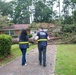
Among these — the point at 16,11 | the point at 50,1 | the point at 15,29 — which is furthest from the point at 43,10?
the point at 15,29

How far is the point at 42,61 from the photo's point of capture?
9.86 m

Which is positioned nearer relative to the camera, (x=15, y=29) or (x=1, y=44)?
(x=1, y=44)

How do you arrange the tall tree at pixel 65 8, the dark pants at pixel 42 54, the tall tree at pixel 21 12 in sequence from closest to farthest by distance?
the dark pants at pixel 42 54 < the tall tree at pixel 65 8 < the tall tree at pixel 21 12

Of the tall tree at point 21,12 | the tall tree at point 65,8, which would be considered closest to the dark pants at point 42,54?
the tall tree at point 65,8

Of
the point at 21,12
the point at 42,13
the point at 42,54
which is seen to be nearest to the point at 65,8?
the point at 42,13

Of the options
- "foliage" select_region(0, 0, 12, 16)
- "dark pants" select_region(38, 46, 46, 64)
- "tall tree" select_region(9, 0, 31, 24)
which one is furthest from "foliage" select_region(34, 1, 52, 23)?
"dark pants" select_region(38, 46, 46, 64)

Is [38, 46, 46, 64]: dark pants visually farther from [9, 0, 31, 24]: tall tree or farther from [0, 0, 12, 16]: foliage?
[9, 0, 31, 24]: tall tree

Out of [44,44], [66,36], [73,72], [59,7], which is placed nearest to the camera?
[73,72]

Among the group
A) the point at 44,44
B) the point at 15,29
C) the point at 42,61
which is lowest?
the point at 15,29

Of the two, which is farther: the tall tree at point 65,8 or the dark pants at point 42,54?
the tall tree at point 65,8

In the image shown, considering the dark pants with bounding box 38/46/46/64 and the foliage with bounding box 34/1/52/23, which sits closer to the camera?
the dark pants with bounding box 38/46/46/64

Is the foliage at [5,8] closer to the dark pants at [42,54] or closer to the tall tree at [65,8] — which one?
the tall tree at [65,8]

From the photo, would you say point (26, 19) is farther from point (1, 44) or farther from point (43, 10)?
point (1, 44)

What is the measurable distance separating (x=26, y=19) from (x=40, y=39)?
49352 mm
